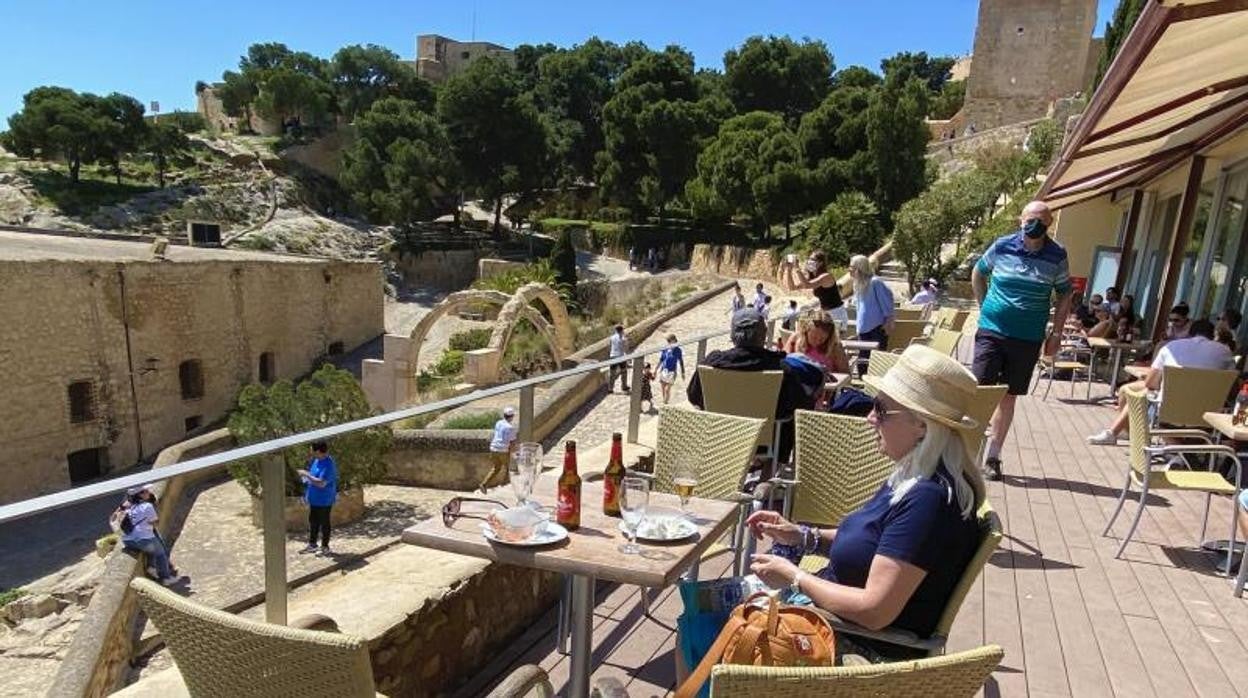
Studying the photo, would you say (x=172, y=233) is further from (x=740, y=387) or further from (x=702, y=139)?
(x=740, y=387)

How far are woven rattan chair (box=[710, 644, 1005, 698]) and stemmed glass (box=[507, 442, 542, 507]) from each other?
1.36m

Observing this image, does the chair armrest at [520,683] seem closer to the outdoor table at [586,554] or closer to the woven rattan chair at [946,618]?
the outdoor table at [586,554]

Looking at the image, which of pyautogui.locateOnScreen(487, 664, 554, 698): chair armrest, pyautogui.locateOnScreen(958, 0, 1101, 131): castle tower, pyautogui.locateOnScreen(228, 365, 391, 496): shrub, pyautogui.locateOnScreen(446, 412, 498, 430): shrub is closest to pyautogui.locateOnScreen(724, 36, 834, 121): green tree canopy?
pyautogui.locateOnScreen(958, 0, 1101, 131): castle tower

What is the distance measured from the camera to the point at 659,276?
1337 inches

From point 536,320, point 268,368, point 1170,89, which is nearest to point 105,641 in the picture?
point 1170,89

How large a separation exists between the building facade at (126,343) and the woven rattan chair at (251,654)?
19.3 meters

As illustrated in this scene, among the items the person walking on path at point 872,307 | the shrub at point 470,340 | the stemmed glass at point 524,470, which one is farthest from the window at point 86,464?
the stemmed glass at point 524,470

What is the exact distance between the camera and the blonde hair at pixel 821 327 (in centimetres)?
518

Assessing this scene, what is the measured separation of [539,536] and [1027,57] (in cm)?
5288

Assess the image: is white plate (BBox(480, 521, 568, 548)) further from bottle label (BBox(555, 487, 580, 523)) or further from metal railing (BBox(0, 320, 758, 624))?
metal railing (BBox(0, 320, 758, 624))

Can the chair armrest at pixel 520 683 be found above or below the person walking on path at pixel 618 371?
above

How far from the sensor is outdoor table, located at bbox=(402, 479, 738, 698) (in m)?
2.19

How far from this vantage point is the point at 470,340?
25875 millimetres

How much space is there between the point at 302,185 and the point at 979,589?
171 ft
